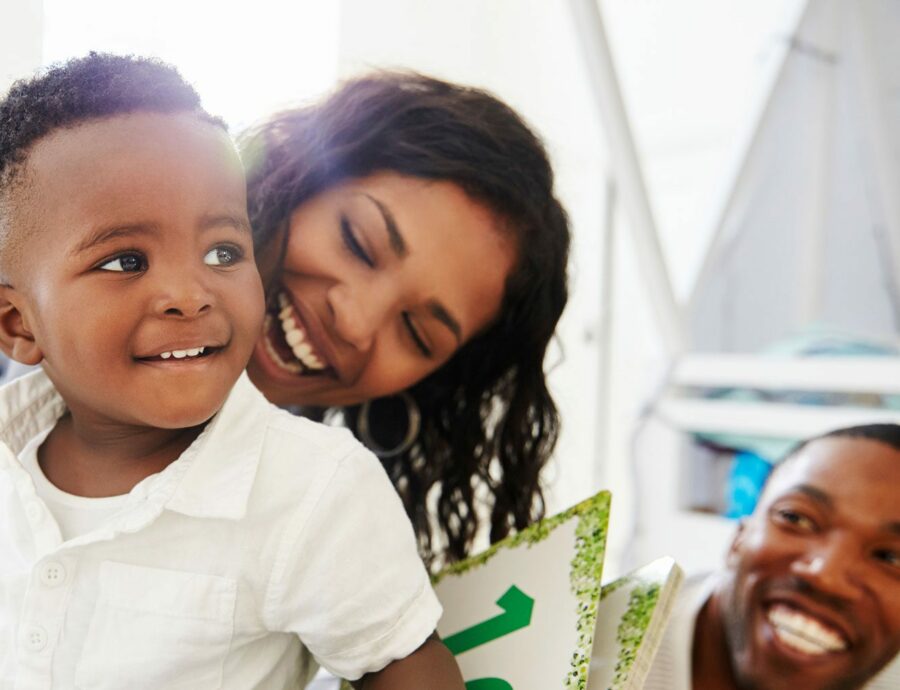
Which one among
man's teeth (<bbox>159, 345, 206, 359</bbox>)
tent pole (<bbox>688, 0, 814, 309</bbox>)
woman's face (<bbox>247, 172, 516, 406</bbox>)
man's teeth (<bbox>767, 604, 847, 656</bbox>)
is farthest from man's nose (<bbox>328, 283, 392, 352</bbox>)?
tent pole (<bbox>688, 0, 814, 309</bbox>)

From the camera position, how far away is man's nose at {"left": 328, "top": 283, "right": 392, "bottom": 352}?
65 centimetres

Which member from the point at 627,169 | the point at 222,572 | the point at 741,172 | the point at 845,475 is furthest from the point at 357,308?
the point at 741,172

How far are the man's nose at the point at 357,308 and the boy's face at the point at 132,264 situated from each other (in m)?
0.21

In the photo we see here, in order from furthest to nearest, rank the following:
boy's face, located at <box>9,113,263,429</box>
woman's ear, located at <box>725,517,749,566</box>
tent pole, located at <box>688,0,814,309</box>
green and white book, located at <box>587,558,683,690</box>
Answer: tent pole, located at <box>688,0,814,309</box>, woman's ear, located at <box>725,517,749,566</box>, green and white book, located at <box>587,558,683,690</box>, boy's face, located at <box>9,113,263,429</box>

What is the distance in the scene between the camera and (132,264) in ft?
1.38

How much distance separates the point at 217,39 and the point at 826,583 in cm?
47

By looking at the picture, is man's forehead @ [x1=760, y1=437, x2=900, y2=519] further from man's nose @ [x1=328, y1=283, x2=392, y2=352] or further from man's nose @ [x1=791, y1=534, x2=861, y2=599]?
man's nose @ [x1=328, y1=283, x2=392, y2=352]

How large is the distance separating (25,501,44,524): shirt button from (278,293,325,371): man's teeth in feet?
0.78

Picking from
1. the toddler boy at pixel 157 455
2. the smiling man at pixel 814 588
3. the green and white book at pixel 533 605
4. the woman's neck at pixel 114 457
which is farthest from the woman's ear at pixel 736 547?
the woman's neck at pixel 114 457

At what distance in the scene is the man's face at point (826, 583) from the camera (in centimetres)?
57

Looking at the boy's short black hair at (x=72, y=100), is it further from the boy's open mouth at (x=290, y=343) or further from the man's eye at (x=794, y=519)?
the man's eye at (x=794, y=519)

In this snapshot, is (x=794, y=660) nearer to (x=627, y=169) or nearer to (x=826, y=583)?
(x=826, y=583)

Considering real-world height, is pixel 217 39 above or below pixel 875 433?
above

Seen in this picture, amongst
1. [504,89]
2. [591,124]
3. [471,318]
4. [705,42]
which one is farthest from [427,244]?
[705,42]
